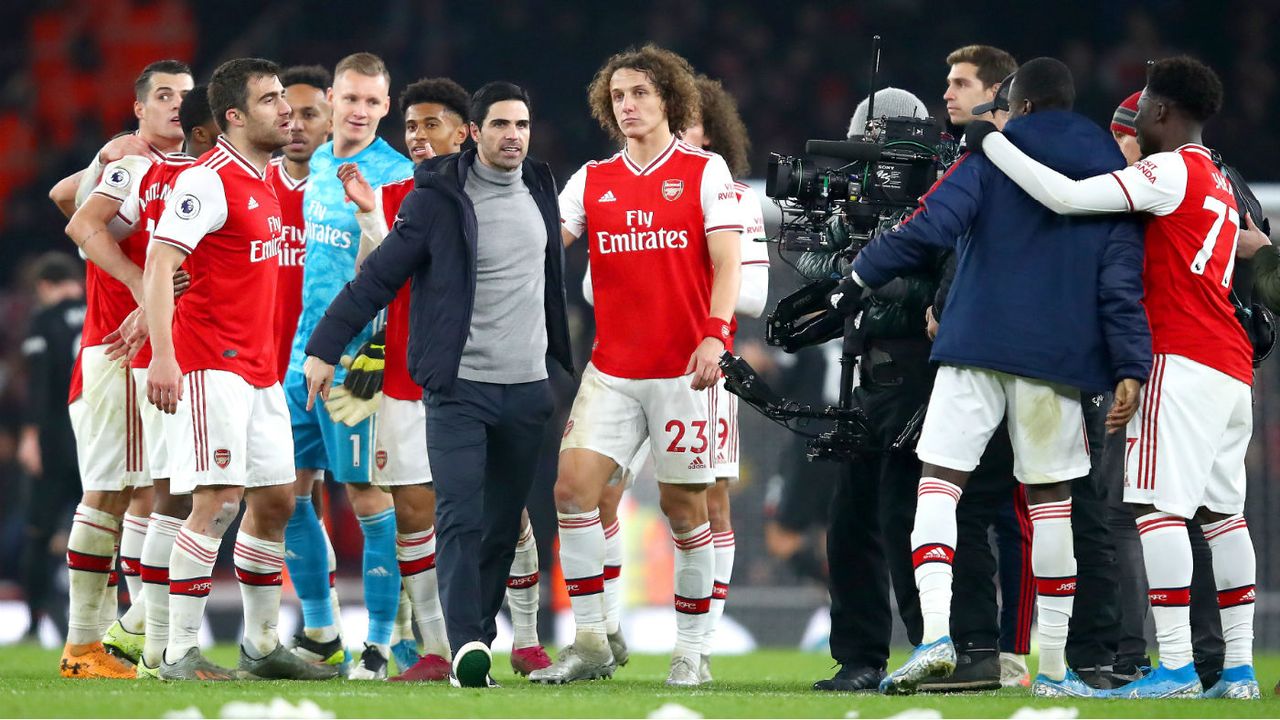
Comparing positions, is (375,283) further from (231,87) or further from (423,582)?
(423,582)

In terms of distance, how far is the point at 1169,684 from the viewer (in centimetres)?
551

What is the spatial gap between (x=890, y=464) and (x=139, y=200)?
3100mm

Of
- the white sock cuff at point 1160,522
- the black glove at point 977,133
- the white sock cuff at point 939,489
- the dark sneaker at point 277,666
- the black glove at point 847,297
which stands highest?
the black glove at point 977,133

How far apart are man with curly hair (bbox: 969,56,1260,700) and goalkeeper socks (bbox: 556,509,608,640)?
6.05ft

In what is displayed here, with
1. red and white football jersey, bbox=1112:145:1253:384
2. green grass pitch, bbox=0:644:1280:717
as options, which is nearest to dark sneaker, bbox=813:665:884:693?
green grass pitch, bbox=0:644:1280:717

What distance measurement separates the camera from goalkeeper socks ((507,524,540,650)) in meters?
6.75

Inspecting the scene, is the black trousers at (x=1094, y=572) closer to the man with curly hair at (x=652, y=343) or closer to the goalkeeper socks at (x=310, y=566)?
the man with curly hair at (x=652, y=343)

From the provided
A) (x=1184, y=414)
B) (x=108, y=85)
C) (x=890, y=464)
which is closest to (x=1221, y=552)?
(x=1184, y=414)

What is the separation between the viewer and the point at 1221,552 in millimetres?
5801

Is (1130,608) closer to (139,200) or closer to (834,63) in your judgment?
(139,200)

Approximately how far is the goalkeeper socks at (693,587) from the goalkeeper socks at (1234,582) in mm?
1775

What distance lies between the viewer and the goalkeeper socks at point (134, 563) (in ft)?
22.4

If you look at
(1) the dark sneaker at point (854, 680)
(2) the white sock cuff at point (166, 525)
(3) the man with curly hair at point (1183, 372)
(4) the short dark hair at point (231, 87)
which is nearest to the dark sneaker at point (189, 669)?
(2) the white sock cuff at point (166, 525)

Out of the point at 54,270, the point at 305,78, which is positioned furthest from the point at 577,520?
the point at 54,270
